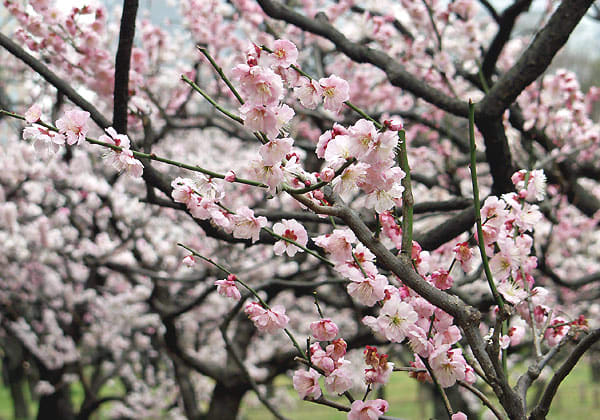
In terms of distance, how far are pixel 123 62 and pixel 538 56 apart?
164 centimetres

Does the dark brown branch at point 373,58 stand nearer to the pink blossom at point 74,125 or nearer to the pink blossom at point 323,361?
the pink blossom at point 74,125

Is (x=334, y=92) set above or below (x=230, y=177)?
above

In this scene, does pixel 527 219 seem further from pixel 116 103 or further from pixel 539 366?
pixel 116 103

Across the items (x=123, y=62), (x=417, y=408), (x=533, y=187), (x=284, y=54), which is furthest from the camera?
(x=417, y=408)

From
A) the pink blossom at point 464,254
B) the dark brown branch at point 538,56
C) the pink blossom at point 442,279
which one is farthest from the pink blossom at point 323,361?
the dark brown branch at point 538,56

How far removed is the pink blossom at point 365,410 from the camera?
149 centimetres

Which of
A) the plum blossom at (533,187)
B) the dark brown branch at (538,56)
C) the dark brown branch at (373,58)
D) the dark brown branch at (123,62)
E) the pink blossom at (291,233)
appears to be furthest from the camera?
the dark brown branch at (373,58)

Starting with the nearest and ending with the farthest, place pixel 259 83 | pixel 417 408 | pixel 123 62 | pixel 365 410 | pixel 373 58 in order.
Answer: pixel 259 83 < pixel 365 410 < pixel 123 62 < pixel 373 58 < pixel 417 408

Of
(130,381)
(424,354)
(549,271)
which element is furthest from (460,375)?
(130,381)

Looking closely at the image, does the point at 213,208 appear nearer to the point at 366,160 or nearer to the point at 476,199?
the point at 366,160

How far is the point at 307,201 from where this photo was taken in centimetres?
136

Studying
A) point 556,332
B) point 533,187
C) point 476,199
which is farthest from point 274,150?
point 556,332

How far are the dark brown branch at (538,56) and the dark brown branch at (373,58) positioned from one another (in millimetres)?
276

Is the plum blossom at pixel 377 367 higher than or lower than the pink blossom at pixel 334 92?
lower
